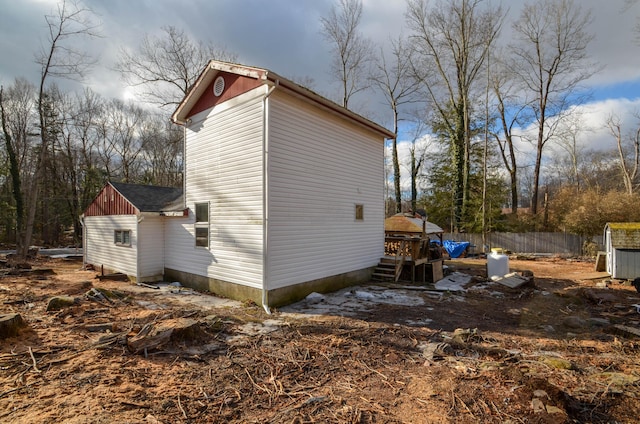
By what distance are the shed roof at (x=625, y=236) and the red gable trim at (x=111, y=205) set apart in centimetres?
1709

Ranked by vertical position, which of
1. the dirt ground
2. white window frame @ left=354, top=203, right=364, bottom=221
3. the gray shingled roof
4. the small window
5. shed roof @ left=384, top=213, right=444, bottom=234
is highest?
the gray shingled roof

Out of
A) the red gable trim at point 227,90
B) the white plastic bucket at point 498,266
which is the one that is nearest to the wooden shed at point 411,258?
the white plastic bucket at point 498,266

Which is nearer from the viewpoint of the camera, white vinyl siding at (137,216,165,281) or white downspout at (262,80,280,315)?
white downspout at (262,80,280,315)

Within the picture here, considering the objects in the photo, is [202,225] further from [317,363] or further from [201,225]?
[317,363]

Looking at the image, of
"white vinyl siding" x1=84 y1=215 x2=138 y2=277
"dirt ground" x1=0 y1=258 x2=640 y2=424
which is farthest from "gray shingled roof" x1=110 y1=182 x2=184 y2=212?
"dirt ground" x1=0 y1=258 x2=640 y2=424

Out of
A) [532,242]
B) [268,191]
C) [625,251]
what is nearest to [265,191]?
[268,191]

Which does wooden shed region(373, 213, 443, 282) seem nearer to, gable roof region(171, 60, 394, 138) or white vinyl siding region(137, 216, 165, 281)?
gable roof region(171, 60, 394, 138)

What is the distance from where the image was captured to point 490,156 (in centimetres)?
2506

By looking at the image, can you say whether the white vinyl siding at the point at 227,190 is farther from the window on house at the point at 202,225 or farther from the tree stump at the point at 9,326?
the tree stump at the point at 9,326

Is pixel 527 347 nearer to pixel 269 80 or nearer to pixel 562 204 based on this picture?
pixel 269 80

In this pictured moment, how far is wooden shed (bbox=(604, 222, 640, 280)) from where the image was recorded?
36.2 feet

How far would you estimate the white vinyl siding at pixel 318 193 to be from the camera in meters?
7.69

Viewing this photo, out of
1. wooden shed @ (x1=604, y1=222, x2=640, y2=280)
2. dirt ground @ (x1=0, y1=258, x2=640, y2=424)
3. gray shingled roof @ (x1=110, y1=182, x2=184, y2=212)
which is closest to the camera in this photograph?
dirt ground @ (x1=0, y1=258, x2=640, y2=424)

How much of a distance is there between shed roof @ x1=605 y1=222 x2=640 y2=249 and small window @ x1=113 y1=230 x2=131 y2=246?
17749mm
